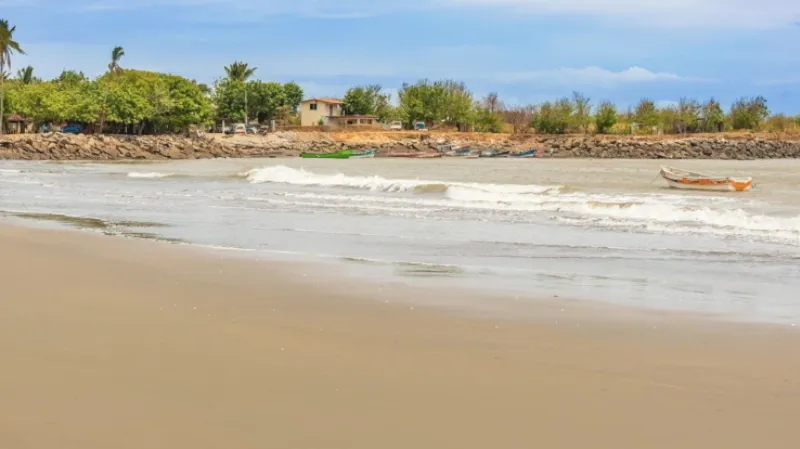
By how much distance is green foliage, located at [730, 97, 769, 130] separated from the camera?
120 meters

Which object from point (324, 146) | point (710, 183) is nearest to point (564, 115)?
point (324, 146)

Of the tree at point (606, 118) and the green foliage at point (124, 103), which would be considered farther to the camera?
the tree at point (606, 118)

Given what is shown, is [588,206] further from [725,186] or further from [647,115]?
[647,115]

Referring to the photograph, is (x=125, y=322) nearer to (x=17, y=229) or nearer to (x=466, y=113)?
(x=17, y=229)

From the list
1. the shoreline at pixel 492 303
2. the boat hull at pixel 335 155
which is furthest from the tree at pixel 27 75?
the shoreline at pixel 492 303

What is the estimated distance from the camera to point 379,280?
10.2 meters

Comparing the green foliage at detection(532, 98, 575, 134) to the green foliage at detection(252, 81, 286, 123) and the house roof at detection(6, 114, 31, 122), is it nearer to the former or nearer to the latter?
the green foliage at detection(252, 81, 286, 123)

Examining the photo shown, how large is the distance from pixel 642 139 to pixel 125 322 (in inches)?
4273

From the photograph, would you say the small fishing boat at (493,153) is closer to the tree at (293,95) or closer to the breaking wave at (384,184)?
the tree at (293,95)

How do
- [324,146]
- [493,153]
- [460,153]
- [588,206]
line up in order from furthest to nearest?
1. [324,146]
2. [493,153]
3. [460,153]
4. [588,206]

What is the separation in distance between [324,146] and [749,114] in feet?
200

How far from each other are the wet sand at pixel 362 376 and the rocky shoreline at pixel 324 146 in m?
66.7

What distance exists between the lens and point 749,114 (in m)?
120

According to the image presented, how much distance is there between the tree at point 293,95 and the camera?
116375mm
